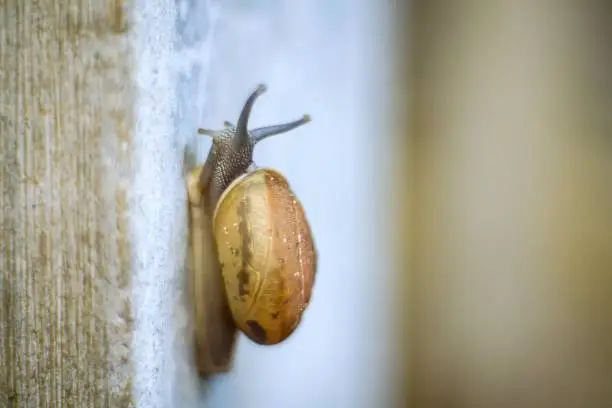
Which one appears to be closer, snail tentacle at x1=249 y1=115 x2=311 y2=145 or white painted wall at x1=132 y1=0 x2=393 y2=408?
white painted wall at x1=132 y1=0 x2=393 y2=408

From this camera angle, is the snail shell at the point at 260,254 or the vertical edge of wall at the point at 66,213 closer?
the vertical edge of wall at the point at 66,213

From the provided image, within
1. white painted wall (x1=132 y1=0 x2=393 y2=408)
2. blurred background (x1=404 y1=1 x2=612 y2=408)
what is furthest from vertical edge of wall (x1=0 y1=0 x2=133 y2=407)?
blurred background (x1=404 y1=1 x2=612 y2=408)

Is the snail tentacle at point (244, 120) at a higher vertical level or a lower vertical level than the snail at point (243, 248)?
higher

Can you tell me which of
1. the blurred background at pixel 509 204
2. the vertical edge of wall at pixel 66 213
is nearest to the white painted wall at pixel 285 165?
the vertical edge of wall at pixel 66 213

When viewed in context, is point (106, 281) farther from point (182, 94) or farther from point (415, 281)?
point (415, 281)

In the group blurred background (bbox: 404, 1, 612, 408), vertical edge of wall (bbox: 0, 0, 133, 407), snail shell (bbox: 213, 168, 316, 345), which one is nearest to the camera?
vertical edge of wall (bbox: 0, 0, 133, 407)

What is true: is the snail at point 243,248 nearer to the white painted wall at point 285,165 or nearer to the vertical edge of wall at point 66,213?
the white painted wall at point 285,165

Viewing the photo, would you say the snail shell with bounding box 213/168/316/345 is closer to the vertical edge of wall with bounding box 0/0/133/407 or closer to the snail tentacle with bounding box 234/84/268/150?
the snail tentacle with bounding box 234/84/268/150
